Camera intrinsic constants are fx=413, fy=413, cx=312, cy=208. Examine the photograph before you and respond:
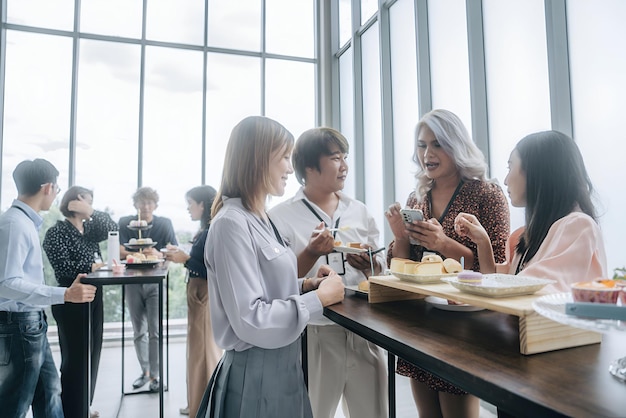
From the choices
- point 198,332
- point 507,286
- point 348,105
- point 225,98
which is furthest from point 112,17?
point 507,286

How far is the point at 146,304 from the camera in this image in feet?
12.5

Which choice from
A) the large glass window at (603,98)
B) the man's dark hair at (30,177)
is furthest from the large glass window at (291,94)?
the large glass window at (603,98)

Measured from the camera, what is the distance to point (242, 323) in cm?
112

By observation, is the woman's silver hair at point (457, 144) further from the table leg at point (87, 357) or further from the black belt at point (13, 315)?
the table leg at point (87, 357)

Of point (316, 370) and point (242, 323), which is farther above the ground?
point (242, 323)

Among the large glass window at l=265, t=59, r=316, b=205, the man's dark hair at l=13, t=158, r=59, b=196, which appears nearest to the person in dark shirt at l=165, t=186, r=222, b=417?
the man's dark hair at l=13, t=158, r=59, b=196

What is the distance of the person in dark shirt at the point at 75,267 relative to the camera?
103 inches

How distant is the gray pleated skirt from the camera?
1.20m

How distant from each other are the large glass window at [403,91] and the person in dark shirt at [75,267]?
9.21 feet

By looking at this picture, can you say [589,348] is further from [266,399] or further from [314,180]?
[314,180]

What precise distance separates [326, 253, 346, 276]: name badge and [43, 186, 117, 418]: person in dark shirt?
172cm

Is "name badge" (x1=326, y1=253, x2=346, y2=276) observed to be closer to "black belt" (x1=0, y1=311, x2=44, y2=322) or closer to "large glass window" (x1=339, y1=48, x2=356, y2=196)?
"black belt" (x1=0, y1=311, x2=44, y2=322)

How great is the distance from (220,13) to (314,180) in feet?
15.7

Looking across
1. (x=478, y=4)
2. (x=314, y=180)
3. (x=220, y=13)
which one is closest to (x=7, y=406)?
(x=314, y=180)
